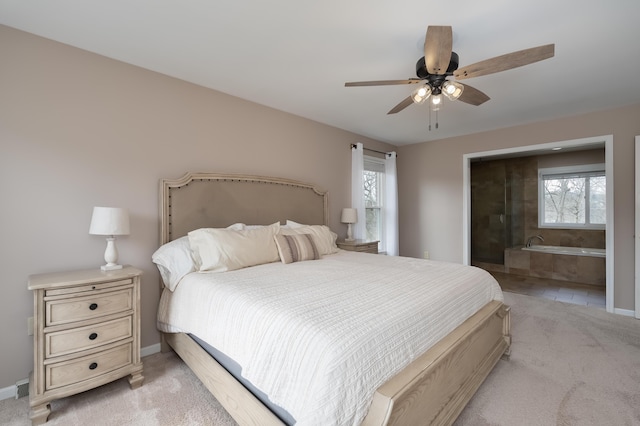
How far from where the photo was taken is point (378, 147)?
5.04m

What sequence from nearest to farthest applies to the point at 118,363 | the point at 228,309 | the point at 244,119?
1. the point at 228,309
2. the point at 118,363
3. the point at 244,119

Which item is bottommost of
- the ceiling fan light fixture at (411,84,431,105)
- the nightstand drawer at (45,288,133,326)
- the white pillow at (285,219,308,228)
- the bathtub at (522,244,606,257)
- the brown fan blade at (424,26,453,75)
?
the bathtub at (522,244,606,257)

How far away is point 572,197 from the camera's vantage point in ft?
18.1

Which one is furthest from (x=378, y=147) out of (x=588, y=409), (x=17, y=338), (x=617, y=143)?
(x=17, y=338)

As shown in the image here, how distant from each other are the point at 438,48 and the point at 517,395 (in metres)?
2.29

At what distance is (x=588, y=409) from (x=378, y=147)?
414cm

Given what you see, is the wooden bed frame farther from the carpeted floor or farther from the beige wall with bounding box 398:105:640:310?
the beige wall with bounding box 398:105:640:310

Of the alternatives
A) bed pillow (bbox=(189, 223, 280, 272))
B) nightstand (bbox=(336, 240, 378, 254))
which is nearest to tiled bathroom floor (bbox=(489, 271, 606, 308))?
nightstand (bbox=(336, 240, 378, 254))

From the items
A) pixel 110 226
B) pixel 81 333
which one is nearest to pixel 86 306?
pixel 81 333

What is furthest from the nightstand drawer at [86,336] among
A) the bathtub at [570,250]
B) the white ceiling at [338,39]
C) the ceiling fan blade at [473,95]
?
the bathtub at [570,250]

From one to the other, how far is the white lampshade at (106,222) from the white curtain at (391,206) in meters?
3.93

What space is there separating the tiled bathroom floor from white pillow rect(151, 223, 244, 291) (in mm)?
4616

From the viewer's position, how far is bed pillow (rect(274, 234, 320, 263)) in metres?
2.58

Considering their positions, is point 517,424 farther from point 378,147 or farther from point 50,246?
point 378,147
